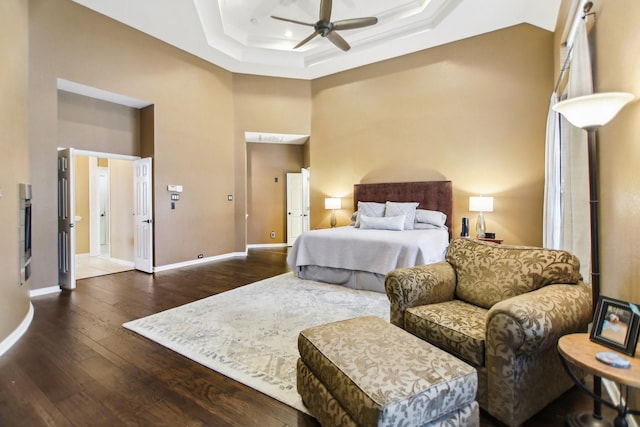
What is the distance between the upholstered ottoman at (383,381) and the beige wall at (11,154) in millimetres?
2697

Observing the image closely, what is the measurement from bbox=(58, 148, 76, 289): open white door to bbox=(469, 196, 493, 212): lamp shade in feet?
19.4

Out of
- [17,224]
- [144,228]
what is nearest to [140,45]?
[144,228]

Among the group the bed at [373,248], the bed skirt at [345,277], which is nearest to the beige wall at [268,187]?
the bed at [373,248]

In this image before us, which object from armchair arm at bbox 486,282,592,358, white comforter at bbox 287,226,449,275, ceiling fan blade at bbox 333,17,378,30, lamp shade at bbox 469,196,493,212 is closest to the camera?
armchair arm at bbox 486,282,592,358

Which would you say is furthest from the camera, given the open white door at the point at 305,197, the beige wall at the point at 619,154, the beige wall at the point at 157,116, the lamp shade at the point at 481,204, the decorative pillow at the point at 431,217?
the open white door at the point at 305,197

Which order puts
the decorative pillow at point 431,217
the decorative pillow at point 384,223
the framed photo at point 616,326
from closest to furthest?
the framed photo at point 616,326 → the decorative pillow at point 384,223 → the decorative pillow at point 431,217

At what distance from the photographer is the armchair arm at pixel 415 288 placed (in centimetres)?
212

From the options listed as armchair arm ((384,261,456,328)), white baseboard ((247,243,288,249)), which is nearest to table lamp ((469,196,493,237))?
Result: armchair arm ((384,261,456,328))

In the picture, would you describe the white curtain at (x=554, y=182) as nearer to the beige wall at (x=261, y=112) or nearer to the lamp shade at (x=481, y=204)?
the lamp shade at (x=481, y=204)

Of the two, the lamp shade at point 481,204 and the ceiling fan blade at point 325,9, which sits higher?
the ceiling fan blade at point 325,9

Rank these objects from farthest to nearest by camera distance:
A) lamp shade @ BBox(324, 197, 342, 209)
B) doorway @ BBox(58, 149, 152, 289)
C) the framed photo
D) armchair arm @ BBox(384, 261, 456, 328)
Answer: lamp shade @ BBox(324, 197, 342, 209) → doorway @ BBox(58, 149, 152, 289) → armchair arm @ BBox(384, 261, 456, 328) → the framed photo

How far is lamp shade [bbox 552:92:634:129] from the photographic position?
61.1 inches

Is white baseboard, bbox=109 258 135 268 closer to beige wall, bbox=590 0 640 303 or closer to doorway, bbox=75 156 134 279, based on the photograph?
doorway, bbox=75 156 134 279

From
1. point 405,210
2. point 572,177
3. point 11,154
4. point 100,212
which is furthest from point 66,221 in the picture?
point 572,177
